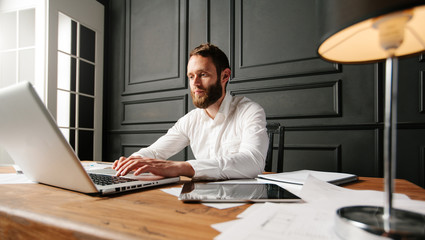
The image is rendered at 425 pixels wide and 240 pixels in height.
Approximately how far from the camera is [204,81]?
152cm

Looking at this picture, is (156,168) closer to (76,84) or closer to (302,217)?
(302,217)

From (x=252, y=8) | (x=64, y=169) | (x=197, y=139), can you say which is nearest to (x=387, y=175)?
(x=64, y=169)

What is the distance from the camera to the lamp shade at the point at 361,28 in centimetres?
31

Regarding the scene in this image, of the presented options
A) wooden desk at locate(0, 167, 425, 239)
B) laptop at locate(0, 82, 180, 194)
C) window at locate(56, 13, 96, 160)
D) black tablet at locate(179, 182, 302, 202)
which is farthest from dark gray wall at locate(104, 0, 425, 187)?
laptop at locate(0, 82, 180, 194)

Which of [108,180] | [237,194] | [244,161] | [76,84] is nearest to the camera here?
[237,194]

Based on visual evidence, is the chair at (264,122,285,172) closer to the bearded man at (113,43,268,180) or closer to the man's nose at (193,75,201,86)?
the bearded man at (113,43,268,180)

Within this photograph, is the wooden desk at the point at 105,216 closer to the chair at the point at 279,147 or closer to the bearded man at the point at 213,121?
the bearded man at the point at 213,121

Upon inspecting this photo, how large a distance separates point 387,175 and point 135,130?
8.91 ft

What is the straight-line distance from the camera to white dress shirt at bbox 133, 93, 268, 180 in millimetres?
887

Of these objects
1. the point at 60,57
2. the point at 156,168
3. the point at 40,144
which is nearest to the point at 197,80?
the point at 156,168

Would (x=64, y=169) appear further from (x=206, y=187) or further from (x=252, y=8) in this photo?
(x=252, y=8)

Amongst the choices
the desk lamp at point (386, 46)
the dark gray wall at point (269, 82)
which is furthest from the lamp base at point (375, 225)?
the dark gray wall at point (269, 82)

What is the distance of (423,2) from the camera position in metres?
0.29

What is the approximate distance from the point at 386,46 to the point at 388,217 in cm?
25
